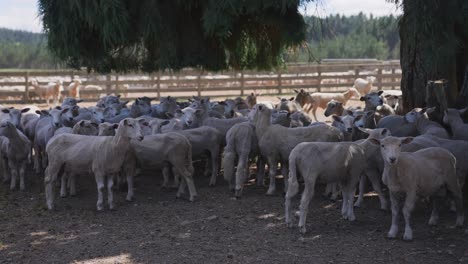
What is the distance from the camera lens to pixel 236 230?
8.37 meters

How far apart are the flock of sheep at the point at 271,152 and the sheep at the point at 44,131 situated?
0.07 ft

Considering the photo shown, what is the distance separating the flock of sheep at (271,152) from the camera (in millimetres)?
7926

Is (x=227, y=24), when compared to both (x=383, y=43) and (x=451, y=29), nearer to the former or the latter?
(x=451, y=29)

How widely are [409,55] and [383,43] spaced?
82.3 metres

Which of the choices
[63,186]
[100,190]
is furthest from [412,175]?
[63,186]

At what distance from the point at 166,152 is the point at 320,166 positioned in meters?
2.87

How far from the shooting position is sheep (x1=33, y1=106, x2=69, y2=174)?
11.8 metres

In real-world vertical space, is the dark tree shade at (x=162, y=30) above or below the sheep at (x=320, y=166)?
above

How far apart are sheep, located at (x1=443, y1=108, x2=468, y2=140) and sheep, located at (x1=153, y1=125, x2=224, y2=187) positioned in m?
3.84

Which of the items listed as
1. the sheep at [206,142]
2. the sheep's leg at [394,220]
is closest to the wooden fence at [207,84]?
the sheep at [206,142]

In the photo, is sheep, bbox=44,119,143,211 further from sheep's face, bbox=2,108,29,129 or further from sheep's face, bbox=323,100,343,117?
sheep's face, bbox=323,100,343,117

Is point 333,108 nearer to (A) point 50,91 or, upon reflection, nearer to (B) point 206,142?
(B) point 206,142

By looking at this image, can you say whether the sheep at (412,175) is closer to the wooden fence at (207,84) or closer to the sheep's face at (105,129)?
the sheep's face at (105,129)

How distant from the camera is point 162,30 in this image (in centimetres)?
1030
